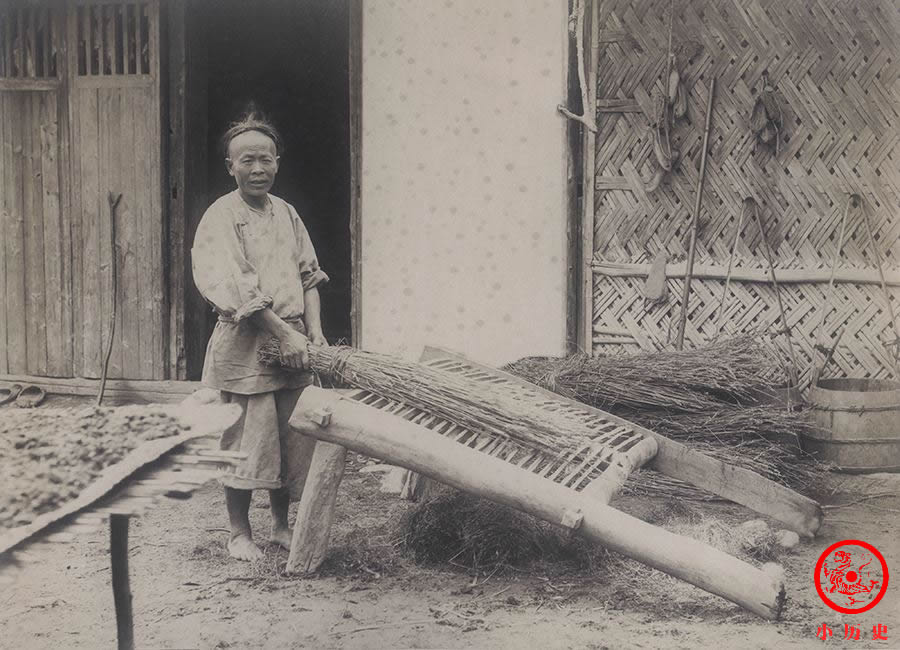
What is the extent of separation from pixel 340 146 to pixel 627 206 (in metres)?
3.51

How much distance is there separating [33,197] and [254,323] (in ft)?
9.86

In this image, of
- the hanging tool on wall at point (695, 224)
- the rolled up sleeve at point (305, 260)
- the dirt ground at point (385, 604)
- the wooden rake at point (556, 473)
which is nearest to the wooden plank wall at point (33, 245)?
the dirt ground at point (385, 604)

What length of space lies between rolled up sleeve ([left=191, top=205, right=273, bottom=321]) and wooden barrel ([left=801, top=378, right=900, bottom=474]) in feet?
8.98

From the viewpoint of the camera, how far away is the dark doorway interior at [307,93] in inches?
310

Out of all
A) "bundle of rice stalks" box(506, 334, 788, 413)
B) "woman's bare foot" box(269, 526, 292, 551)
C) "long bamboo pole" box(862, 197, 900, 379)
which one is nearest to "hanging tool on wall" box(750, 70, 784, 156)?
"long bamboo pole" box(862, 197, 900, 379)

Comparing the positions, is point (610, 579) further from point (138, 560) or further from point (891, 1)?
point (891, 1)

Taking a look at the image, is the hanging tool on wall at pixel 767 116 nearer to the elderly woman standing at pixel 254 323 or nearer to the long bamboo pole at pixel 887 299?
the long bamboo pole at pixel 887 299

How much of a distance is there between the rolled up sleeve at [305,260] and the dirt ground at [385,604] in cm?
110

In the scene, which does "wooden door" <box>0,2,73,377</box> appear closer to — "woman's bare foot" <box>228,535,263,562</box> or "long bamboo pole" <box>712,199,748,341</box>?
"woman's bare foot" <box>228,535,263,562</box>

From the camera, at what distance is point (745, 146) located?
17.0 feet

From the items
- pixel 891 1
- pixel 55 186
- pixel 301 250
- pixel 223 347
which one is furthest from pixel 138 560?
pixel 891 1

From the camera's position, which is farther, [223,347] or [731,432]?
[731,432]

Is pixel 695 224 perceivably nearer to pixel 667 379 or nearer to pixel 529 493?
pixel 667 379

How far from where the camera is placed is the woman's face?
154 inches
